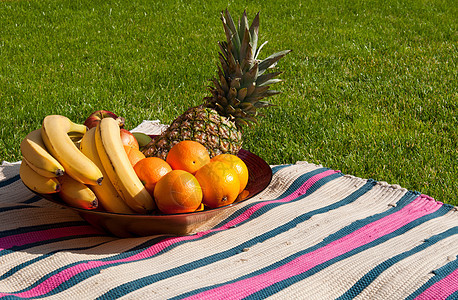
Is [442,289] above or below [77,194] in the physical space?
below

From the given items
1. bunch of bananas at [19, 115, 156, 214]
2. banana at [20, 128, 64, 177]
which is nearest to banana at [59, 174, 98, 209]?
bunch of bananas at [19, 115, 156, 214]

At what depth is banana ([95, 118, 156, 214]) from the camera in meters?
2.37

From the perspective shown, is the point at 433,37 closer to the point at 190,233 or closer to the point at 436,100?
the point at 436,100

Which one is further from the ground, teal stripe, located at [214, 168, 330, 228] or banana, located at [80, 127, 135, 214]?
banana, located at [80, 127, 135, 214]

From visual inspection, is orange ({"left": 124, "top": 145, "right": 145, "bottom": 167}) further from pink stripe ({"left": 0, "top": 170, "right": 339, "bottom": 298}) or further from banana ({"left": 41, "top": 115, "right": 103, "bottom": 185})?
pink stripe ({"left": 0, "top": 170, "right": 339, "bottom": 298})

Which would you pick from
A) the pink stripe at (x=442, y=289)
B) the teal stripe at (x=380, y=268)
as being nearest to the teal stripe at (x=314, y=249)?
the teal stripe at (x=380, y=268)

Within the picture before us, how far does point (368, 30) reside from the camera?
27.1 feet

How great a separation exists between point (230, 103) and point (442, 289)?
155 centimetres

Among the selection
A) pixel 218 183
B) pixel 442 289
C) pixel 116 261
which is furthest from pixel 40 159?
pixel 442 289

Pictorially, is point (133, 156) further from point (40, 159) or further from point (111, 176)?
point (40, 159)

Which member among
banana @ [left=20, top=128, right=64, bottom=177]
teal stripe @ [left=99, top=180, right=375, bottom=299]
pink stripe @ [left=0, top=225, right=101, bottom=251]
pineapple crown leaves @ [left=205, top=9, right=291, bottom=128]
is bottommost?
teal stripe @ [left=99, top=180, right=375, bottom=299]

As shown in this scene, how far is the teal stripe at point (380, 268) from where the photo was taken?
2.22 metres

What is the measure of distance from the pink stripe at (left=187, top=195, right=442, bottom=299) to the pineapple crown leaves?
3.13 feet

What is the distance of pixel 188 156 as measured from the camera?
2.60 m
